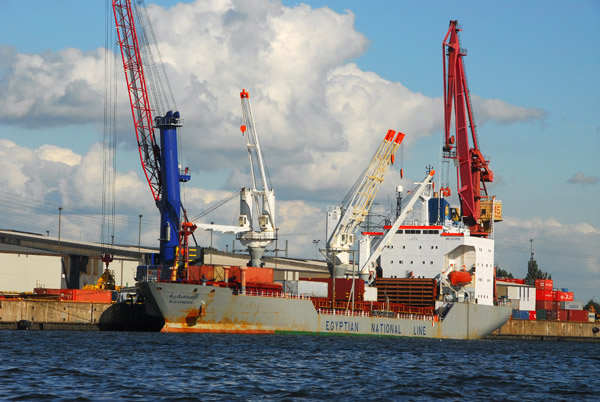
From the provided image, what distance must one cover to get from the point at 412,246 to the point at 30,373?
2108 inches

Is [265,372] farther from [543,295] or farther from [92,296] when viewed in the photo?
[543,295]

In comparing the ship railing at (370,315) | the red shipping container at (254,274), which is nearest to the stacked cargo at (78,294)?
the red shipping container at (254,274)

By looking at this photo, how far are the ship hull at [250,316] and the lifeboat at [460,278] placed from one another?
5372 millimetres

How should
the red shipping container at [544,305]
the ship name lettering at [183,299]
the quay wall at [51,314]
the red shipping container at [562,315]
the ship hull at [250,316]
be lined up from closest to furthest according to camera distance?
1. the ship name lettering at [183,299]
2. the ship hull at [250,316]
3. the quay wall at [51,314]
4. the red shipping container at [562,315]
5. the red shipping container at [544,305]

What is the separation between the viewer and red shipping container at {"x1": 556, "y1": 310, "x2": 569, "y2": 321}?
120125 mm

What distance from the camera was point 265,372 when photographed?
4078cm

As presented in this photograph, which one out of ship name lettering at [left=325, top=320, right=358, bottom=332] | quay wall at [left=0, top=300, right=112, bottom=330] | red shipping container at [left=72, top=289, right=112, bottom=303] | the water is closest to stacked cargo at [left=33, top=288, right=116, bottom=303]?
red shipping container at [left=72, top=289, right=112, bottom=303]

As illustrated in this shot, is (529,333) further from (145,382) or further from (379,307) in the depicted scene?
(145,382)

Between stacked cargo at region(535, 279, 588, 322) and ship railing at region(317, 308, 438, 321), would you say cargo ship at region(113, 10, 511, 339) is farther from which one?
stacked cargo at region(535, 279, 588, 322)

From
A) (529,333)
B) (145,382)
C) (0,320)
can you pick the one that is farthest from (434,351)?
(529,333)

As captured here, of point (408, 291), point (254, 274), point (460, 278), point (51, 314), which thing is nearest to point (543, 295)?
point (460, 278)

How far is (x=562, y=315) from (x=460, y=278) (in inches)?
1740

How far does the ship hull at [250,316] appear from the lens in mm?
65812

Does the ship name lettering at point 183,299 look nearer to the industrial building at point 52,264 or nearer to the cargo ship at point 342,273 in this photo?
the cargo ship at point 342,273
